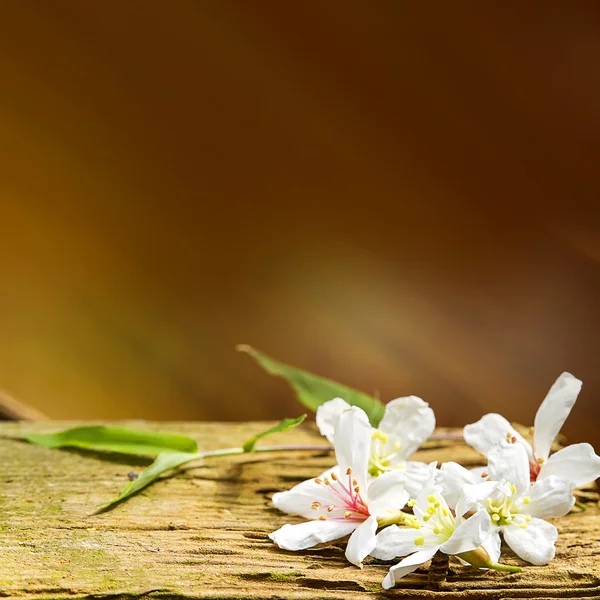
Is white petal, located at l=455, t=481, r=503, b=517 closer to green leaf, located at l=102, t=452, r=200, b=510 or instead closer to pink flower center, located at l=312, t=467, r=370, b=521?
pink flower center, located at l=312, t=467, r=370, b=521

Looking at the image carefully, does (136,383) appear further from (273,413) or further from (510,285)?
(510,285)

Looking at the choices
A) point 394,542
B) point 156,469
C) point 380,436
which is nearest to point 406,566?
point 394,542

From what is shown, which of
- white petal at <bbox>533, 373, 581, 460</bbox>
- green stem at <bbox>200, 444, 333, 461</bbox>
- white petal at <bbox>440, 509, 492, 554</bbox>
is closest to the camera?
white petal at <bbox>440, 509, 492, 554</bbox>

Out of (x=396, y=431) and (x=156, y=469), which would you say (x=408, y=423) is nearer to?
(x=396, y=431)

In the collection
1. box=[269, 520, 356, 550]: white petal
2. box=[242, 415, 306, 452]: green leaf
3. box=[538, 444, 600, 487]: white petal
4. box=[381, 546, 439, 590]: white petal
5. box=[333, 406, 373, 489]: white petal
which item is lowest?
box=[381, 546, 439, 590]: white petal

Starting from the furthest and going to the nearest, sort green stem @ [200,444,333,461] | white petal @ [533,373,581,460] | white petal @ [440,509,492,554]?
green stem @ [200,444,333,461], white petal @ [533,373,581,460], white petal @ [440,509,492,554]

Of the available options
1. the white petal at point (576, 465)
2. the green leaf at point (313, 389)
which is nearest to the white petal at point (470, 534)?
the white petal at point (576, 465)

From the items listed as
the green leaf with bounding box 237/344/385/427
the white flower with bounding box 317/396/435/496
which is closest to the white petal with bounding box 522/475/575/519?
the white flower with bounding box 317/396/435/496

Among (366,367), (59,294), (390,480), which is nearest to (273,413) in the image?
(366,367)
